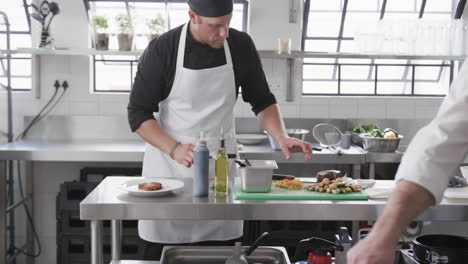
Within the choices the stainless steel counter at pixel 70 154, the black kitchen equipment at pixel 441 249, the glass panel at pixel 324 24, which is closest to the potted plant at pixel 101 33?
the stainless steel counter at pixel 70 154

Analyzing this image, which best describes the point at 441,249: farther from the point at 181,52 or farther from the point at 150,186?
the point at 181,52

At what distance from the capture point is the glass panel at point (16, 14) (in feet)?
18.1

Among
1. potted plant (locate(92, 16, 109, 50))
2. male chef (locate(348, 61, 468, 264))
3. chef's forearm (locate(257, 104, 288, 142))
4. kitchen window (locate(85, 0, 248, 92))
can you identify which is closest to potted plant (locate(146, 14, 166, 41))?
kitchen window (locate(85, 0, 248, 92))

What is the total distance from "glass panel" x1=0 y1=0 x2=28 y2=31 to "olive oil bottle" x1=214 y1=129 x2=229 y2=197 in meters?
3.79

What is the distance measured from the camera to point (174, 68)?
121 inches

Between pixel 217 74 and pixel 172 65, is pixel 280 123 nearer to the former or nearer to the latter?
pixel 217 74

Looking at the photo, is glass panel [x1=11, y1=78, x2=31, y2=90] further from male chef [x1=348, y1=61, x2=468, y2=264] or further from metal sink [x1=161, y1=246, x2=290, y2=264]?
male chef [x1=348, y1=61, x2=468, y2=264]

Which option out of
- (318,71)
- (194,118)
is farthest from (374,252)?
(318,71)

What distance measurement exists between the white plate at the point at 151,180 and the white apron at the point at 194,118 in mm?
441

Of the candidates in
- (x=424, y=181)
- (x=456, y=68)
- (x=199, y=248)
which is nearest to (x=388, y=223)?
(x=424, y=181)

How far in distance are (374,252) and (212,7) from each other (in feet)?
6.06

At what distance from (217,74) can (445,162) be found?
196 cm

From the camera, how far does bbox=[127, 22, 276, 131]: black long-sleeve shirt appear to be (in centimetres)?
298

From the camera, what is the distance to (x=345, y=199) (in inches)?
93.5
